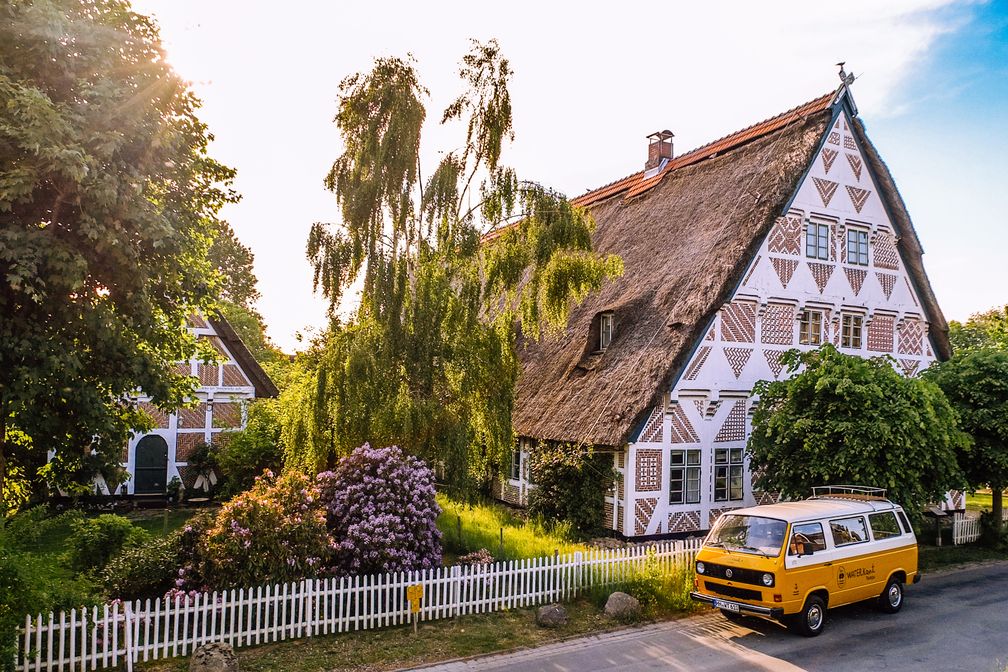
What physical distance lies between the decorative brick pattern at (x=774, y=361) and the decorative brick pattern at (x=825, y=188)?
4.50 meters

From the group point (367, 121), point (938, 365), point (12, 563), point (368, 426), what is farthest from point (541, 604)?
point (938, 365)

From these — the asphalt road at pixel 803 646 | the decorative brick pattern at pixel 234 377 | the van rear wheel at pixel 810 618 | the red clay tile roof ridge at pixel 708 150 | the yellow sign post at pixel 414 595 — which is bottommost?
the asphalt road at pixel 803 646

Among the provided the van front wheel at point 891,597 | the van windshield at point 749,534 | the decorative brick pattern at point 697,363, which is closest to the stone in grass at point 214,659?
the van windshield at point 749,534

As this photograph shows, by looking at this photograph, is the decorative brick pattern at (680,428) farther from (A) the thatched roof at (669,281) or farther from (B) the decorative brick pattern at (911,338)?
(B) the decorative brick pattern at (911,338)

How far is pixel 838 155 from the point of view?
19.6 m

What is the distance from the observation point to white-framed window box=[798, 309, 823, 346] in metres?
19.2

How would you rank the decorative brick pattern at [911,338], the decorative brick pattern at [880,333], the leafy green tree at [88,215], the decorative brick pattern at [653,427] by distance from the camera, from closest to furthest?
the leafy green tree at [88,215] < the decorative brick pattern at [653,427] < the decorative brick pattern at [880,333] < the decorative brick pattern at [911,338]

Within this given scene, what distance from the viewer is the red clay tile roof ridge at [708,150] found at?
20163mm

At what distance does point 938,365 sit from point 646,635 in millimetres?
13202

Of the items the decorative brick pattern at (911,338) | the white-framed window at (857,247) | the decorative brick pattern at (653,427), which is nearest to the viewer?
the decorative brick pattern at (653,427)

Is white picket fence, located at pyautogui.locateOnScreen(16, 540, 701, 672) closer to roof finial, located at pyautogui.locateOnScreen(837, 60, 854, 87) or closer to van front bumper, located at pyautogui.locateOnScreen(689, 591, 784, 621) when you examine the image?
van front bumper, located at pyautogui.locateOnScreen(689, 591, 784, 621)

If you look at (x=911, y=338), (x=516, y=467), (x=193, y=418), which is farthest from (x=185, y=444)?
(x=911, y=338)

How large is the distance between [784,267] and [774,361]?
8.33 feet

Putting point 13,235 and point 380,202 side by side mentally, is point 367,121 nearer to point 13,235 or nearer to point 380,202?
point 380,202
